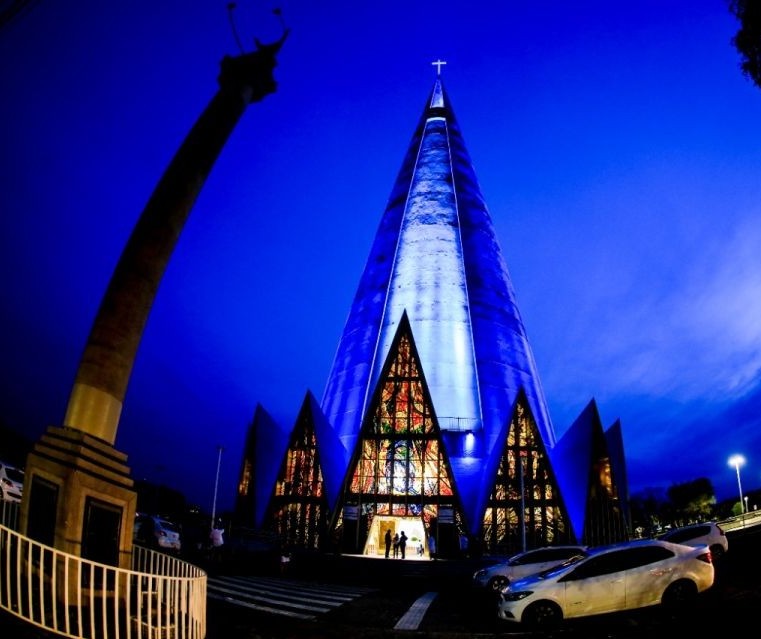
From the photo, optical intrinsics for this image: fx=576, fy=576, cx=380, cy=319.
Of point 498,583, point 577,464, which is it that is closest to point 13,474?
point 498,583

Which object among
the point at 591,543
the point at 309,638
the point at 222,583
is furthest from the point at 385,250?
the point at 309,638

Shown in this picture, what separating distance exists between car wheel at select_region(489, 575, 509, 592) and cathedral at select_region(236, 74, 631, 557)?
1224 centimetres

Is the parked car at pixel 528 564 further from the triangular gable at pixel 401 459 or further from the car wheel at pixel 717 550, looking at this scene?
the triangular gable at pixel 401 459

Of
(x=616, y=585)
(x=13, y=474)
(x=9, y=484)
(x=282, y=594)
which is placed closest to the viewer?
(x=616, y=585)

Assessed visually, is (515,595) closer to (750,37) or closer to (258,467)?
(750,37)

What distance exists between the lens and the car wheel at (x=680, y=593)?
35.7 ft

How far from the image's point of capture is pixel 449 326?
4288 centimetres

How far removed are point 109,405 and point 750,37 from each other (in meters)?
12.8

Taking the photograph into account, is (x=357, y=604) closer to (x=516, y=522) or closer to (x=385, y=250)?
(x=516, y=522)

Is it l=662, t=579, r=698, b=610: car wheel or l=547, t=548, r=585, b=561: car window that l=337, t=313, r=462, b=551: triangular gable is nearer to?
l=547, t=548, r=585, b=561: car window

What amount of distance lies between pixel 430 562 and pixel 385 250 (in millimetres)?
30021

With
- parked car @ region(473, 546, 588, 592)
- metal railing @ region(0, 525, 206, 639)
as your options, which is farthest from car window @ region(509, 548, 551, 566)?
metal railing @ region(0, 525, 206, 639)

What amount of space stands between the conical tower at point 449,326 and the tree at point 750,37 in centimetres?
2634

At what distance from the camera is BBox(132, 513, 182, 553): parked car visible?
75.0 feet
